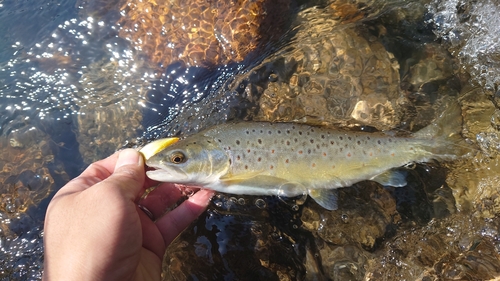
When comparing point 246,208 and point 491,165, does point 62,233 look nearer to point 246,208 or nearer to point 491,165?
point 246,208

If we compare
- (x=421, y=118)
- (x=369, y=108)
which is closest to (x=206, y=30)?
(x=369, y=108)

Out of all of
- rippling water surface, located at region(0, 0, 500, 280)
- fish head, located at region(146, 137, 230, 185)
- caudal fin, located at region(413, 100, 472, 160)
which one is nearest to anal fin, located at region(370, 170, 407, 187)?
rippling water surface, located at region(0, 0, 500, 280)

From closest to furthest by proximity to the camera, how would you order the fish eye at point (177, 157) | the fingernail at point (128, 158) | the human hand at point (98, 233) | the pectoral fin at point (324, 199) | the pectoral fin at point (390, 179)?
the human hand at point (98, 233) < the fingernail at point (128, 158) < the fish eye at point (177, 157) < the pectoral fin at point (324, 199) < the pectoral fin at point (390, 179)

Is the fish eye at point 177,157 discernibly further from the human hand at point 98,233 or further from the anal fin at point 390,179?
the anal fin at point 390,179

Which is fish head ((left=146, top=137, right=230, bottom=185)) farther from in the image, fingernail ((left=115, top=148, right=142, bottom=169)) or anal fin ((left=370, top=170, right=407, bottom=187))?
anal fin ((left=370, top=170, right=407, bottom=187))

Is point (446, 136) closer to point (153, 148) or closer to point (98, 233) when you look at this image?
point (153, 148)

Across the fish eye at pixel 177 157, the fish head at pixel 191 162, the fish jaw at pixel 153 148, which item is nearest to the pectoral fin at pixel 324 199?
the fish head at pixel 191 162

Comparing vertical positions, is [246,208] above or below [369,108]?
below

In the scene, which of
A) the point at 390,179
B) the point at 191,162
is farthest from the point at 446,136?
the point at 191,162
